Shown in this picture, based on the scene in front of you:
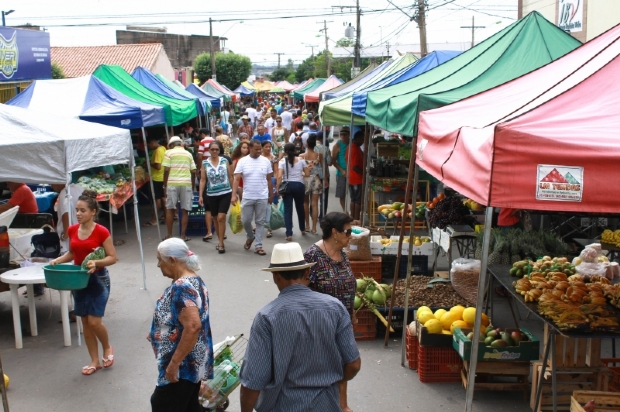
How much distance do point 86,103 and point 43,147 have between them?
6169 mm

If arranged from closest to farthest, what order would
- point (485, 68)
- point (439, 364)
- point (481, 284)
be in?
point (481, 284)
point (439, 364)
point (485, 68)

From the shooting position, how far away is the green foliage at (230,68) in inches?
2707

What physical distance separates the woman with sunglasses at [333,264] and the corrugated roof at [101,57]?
43.1 metres

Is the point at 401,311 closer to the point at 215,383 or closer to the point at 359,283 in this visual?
the point at 359,283

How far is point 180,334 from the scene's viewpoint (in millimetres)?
4648

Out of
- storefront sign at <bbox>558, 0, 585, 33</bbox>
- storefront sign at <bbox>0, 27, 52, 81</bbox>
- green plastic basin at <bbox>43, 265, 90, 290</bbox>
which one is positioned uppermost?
storefront sign at <bbox>558, 0, 585, 33</bbox>

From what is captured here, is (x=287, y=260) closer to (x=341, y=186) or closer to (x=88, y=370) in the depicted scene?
(x=88, y=370)

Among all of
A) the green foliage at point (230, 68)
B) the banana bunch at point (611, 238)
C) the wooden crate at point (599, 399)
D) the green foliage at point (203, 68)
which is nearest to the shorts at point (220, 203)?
the banana bunch at point (611, 238)

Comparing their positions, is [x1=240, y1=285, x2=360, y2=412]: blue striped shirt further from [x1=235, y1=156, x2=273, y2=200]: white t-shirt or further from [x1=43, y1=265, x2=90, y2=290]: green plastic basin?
[x1=235, y1=156, x2=273, y2=200]: white t-shirt

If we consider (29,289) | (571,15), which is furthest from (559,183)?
(571,15)

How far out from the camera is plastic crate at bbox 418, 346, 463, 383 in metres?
6.75

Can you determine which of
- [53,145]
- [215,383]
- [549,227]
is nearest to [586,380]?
[215,383]

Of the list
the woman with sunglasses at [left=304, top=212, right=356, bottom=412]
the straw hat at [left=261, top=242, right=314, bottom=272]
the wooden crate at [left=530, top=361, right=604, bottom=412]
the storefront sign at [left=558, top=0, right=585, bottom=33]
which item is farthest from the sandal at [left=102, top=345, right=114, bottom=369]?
the storefront sign at [left=558, top=0, right=585, bottom=33]

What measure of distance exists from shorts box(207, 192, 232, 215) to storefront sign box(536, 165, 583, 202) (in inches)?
351
